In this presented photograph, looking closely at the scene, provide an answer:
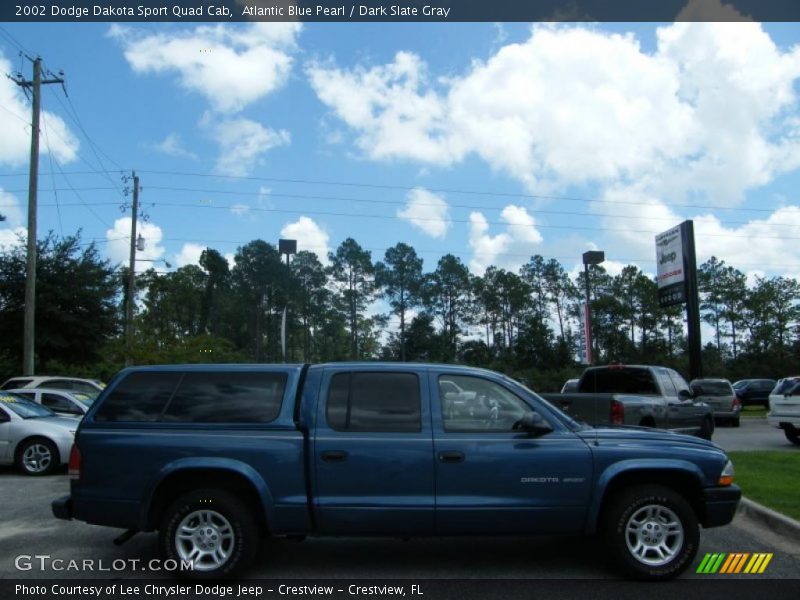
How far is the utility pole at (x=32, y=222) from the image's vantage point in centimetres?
2141

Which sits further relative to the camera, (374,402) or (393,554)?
(393,554)

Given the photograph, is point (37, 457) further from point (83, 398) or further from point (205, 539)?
point (205, 539)

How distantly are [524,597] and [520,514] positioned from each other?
605 millimetres

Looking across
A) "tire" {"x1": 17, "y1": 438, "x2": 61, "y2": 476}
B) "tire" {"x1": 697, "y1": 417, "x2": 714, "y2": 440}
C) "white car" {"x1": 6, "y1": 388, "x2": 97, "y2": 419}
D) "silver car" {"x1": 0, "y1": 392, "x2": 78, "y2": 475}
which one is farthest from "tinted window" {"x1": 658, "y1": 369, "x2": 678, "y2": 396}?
"white car" {"x1": 6, "y1": 388, "x2": 97, "y2": 419}

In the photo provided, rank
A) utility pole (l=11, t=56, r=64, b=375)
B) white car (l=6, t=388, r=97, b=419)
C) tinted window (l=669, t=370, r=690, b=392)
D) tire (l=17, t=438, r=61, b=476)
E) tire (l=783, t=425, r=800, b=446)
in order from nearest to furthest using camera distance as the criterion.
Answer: tire (l=17, t=438, r=61, b=476) < tinted window (l=669, t=370, r=690, b=392) < white car (l=6, t=388, r=97, b=419) < tire (l=783, t=425, r=800, b=446) < utility pole (l=11, t=56, r=64, b=375)


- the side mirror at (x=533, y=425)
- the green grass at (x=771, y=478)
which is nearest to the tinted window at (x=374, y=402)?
the side mirror at (x=533, y=425)

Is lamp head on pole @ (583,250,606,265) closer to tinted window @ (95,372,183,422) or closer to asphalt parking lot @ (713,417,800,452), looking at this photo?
asphalt parking lot @ (713,417,800,452)

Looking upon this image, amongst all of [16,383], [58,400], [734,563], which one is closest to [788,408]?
[734,563]

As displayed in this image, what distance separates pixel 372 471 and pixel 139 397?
2.08 meters

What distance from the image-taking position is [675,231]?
2931 centimetres

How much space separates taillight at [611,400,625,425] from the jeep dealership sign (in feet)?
64.1

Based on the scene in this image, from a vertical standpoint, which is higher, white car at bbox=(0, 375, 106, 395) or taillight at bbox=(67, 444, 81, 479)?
white car at bbox=(0, 375, 106, 395)

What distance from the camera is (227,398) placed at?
5.82m

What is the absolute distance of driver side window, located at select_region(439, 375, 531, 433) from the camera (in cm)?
571
